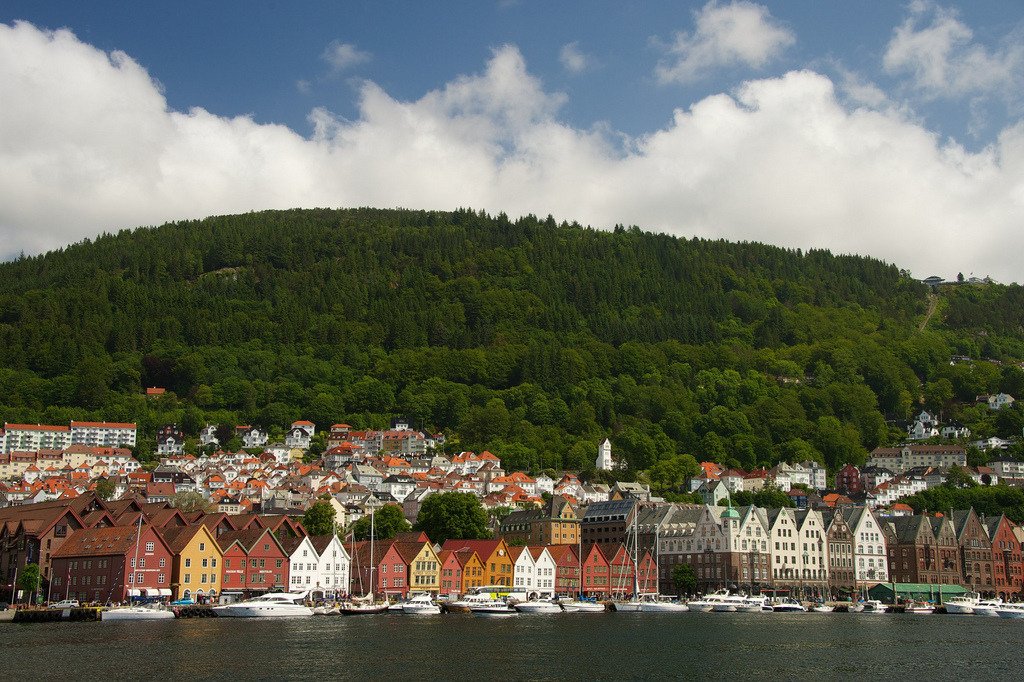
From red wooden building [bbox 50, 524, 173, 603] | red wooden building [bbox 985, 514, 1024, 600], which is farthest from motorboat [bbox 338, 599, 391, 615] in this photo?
red wooden building [bbox 985, 514, 1024, 600]

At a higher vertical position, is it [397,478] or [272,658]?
[397,478]

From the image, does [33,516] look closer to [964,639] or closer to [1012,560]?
[964,639]

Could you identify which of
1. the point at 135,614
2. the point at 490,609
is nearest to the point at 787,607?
the point at 490,609

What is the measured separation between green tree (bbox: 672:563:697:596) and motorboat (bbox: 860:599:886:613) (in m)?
17.7

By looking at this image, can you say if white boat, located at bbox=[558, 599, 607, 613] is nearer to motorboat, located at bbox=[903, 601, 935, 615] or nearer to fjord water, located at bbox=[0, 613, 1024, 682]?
fjord water, located at bbox=[0, 613, 1024, 682]

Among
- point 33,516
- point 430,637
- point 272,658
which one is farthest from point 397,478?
point 272,658

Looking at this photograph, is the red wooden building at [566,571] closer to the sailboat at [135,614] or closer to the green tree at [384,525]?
the green tree at [384,525]

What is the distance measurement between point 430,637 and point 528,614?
29606 mm

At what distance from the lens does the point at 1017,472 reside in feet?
651

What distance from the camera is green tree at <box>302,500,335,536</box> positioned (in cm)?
11900

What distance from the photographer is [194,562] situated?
92.7 metres

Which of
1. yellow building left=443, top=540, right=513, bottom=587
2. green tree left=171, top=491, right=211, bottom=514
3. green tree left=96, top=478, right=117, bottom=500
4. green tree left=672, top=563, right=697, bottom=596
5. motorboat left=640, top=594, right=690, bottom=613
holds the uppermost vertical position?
green tree left=96, top=478, right=117, bottom=500

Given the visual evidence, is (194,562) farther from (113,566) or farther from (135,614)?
(135,614)

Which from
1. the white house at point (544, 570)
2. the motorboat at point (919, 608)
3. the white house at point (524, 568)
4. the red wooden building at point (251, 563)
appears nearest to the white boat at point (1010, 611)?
the motorboat at point (919, 608)
